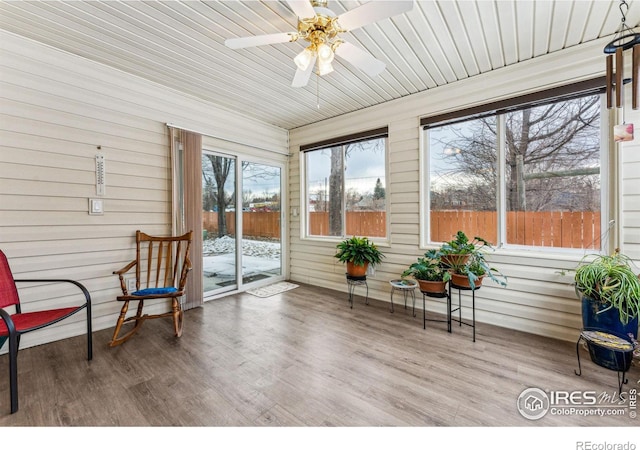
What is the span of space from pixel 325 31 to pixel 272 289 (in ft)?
11.1

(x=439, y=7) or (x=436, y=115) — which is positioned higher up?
(x=439, y=7)

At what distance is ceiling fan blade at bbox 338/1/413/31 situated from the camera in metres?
1.42

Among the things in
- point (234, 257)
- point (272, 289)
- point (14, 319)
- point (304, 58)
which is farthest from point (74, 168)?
point (272, 289)

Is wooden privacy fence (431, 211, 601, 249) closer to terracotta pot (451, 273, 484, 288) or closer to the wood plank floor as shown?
terracotta pot (451, 273, 484, 288)

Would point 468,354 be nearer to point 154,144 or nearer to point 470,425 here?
point 470,425

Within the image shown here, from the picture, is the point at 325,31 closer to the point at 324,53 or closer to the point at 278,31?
the point at 324,53

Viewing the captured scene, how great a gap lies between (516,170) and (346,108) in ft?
7.35

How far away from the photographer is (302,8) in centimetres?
157

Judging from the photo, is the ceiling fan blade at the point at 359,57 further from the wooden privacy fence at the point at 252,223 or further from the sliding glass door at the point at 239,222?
the wooden privacy fence at the point at 252,223

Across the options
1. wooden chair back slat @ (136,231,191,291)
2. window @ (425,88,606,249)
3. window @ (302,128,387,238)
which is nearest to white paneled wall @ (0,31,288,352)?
wooden chair back slat @ (136,231,191,291)

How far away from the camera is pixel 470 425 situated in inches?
58.1

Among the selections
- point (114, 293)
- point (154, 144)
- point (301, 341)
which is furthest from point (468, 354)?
point (154, 144)

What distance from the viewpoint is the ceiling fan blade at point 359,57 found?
6.09ft

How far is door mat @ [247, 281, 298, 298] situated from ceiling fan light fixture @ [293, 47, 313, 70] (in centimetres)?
296
